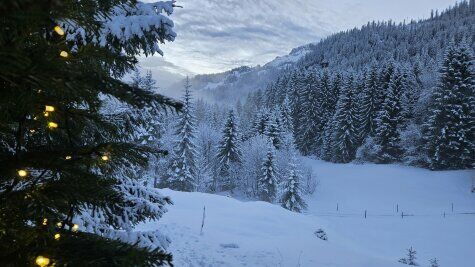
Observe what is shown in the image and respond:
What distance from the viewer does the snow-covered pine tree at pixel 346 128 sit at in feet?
178

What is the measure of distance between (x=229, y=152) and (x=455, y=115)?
26260 mm

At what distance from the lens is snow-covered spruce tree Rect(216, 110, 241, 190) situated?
47.4 meters

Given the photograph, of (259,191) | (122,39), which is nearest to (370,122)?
(259,191)

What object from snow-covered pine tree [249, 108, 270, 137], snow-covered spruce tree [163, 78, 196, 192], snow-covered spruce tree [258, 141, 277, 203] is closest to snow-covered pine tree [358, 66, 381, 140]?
snow-covered pine tree [249, 108, 270, 137]

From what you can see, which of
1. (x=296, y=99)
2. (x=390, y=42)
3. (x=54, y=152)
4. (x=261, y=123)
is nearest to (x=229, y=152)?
(x=261, y=123)

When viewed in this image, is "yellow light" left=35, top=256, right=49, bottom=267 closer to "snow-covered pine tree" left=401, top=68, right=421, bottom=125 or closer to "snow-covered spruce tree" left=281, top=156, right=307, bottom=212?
"snow-covered spruce tree" left=281, top=156, right=307, bottom=212

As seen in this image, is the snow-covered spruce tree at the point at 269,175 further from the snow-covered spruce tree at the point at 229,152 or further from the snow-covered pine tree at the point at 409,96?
the snow-covered pine tree at the point at 409,96

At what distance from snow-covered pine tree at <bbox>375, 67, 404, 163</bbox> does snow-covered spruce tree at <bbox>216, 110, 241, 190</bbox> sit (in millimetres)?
18226

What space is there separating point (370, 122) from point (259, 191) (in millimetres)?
20557

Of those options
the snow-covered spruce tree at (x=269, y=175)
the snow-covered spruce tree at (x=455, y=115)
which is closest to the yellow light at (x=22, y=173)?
the snow-covered spruce tree at (x=269, y=175)

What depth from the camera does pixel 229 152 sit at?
4831 centimetres

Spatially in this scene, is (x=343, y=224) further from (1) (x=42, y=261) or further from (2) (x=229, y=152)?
(1) (x=42, y=261)

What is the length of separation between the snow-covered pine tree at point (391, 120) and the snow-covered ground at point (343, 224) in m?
3.63

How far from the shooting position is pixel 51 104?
1.70 m
